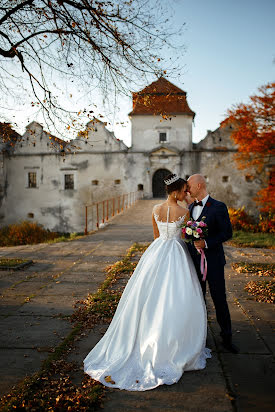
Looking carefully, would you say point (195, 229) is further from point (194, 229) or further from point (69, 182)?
point (69, 182)

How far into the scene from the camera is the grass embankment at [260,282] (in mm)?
5404

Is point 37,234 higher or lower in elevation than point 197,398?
lower

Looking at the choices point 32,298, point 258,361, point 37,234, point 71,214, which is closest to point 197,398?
point 258,361

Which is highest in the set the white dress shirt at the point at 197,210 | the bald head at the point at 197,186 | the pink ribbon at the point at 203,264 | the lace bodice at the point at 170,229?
the bald head at the point at 197,186

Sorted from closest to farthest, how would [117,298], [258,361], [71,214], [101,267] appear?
[258,361] → [117,298] → [101,267] → [71,214]

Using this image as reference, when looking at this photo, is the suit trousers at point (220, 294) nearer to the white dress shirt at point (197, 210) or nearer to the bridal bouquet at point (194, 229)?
the bridal bouquet at point (194, 229)

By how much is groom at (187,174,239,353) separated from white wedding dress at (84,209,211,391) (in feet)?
0.86

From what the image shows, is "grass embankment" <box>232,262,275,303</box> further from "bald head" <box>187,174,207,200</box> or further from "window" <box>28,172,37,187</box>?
"window" <box>28,172,37,187</box>

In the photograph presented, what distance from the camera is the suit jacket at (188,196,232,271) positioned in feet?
12.0

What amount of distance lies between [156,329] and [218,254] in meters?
1.12

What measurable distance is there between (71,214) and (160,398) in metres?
26.2

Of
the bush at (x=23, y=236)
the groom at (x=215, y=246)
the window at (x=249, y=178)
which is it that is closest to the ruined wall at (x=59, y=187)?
the bush at (x=23, y=236)

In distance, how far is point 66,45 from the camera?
6.71 metres

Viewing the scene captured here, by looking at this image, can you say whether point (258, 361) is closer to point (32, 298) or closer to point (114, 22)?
point (32, 298)
